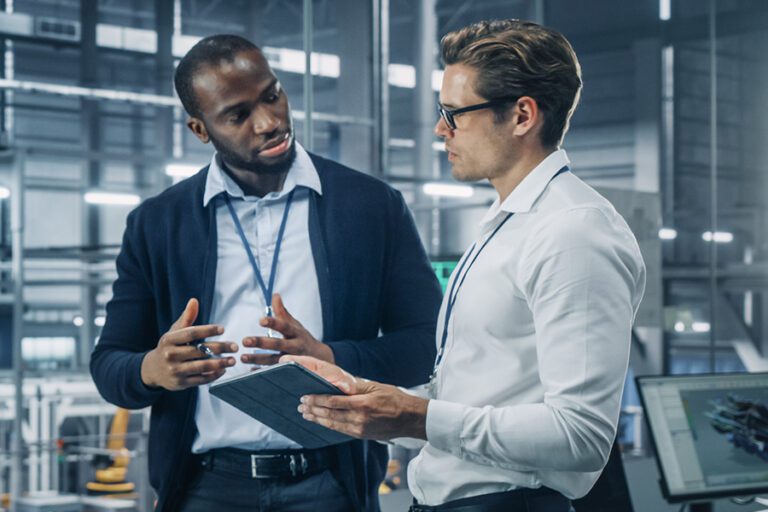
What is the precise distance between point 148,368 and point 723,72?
5.36 metres

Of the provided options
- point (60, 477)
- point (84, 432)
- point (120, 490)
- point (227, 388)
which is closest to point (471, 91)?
point (227, 388)

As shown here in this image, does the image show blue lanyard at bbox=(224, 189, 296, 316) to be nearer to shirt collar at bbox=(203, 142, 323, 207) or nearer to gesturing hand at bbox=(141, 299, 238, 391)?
shirt collar at bbox=(203, 142, 323, 207)

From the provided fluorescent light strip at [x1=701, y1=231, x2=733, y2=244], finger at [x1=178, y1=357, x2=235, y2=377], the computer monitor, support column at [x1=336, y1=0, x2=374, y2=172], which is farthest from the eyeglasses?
fluorescent light strip at [x1=701, y1=231, x2=733, y2=244]

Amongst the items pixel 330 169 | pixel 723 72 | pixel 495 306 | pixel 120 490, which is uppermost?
pixel 723 72

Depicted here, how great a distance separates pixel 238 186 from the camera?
1751mm

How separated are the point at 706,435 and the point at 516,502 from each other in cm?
133

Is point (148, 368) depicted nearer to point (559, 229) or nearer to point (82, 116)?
point (559, 229)

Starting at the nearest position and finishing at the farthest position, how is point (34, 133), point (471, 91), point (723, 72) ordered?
point (471, 91), point (723, 72), point (34, 133)

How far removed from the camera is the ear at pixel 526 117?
4.16 ft

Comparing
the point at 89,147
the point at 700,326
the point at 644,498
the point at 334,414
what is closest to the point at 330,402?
the point at 334,414

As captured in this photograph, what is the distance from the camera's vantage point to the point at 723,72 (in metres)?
6.07

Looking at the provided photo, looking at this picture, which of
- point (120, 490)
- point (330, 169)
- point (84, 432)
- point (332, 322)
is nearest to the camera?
point (332, 322)

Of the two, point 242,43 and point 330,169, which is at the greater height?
point 242,43

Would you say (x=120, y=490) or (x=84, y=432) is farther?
(x=84, y=432)
